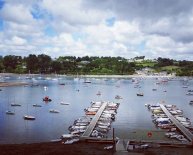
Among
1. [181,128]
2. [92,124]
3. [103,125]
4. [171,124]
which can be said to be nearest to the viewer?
[181,128]

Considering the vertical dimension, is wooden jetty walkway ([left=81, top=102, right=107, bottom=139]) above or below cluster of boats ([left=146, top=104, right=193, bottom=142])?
above

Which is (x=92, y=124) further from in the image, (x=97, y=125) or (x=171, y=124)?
(x=171, y=124)

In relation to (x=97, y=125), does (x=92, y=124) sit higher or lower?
higher

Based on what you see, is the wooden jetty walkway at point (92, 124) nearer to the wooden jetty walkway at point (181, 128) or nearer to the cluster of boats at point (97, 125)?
the cluster of boats at point (97, 125)

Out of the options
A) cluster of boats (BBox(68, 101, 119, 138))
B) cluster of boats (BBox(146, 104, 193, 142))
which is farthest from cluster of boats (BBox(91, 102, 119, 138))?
cluster of boats (BBox(146, 104, 193, 142))

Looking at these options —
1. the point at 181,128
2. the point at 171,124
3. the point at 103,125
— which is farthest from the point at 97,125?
the point at 181,128

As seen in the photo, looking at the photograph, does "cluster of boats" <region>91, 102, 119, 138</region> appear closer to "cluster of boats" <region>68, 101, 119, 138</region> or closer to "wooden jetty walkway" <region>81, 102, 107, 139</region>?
"cluster of boats" <region>68, 101, 119, 138</region>

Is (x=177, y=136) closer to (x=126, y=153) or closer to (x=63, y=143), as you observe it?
(x=126, y=153)

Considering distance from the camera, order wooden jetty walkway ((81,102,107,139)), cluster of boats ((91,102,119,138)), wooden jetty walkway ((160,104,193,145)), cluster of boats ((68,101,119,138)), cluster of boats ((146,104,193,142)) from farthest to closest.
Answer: cluster of boats ((68,101,119,138))
cluster of boats ((91,102,119,138))
cluster of boats ((146,104,193,142))
wooden jetty walkway ((160,104,193,145))
wooden jetty walkway ((81,102,107,139))

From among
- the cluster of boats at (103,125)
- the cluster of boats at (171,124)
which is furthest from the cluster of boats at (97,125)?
the cluster of boats at (171,124)

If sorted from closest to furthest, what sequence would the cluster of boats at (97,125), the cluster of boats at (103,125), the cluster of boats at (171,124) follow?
the cluster of boats at (171,124)
the cluster of boats at (103,125)
the cluster of boats at (97,125)

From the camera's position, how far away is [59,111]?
69.1m

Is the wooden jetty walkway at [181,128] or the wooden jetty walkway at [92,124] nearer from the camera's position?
the wooden jetty walkway at [92,124]

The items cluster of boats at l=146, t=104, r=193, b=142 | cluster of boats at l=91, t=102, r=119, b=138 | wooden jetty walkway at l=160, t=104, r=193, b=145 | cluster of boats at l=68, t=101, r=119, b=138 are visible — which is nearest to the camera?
wooden jetty walkway at l=160, t=104, r=193, b=145
